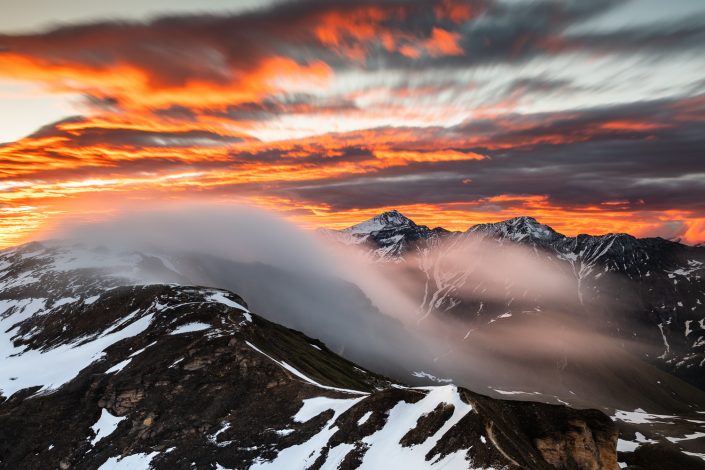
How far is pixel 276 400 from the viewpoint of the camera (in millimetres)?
108938

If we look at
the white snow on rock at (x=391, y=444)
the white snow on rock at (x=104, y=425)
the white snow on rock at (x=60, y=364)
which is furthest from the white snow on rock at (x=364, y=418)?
the white snow on rock at (x=60, y=364)

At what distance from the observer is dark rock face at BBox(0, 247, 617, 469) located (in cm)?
7525

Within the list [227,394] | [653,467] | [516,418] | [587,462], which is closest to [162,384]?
[227,394]

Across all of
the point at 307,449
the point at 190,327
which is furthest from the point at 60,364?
the point at 307,449

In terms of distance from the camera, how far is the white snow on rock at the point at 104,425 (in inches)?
4347

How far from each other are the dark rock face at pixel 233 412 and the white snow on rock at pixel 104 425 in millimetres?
317

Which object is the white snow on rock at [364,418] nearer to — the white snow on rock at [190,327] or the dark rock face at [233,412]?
the dark rock face at [233,412]

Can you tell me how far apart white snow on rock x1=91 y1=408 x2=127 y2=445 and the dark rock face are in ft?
1.04

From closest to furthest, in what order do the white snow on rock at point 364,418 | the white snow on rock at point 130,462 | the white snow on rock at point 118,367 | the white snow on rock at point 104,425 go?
the white snow on rock at point 364,418
the white snow on rock at point 130,462
the white snow on rock at point 104,425
the white snow on rock at point 118,367

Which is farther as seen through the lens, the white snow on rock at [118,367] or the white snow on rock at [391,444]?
the white snow on rock at [118,367]

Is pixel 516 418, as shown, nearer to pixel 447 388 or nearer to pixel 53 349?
pixel 447 388

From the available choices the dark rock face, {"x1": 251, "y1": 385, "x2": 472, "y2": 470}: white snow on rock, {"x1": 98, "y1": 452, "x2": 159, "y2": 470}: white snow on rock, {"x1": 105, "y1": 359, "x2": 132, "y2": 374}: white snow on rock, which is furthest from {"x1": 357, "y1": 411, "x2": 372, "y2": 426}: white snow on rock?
{"x1": 105, "y1": 359, "x2": 132, "y2": 374}: white snow on rock

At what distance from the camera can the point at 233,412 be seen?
354 ft

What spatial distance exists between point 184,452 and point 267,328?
6744 centimetres
